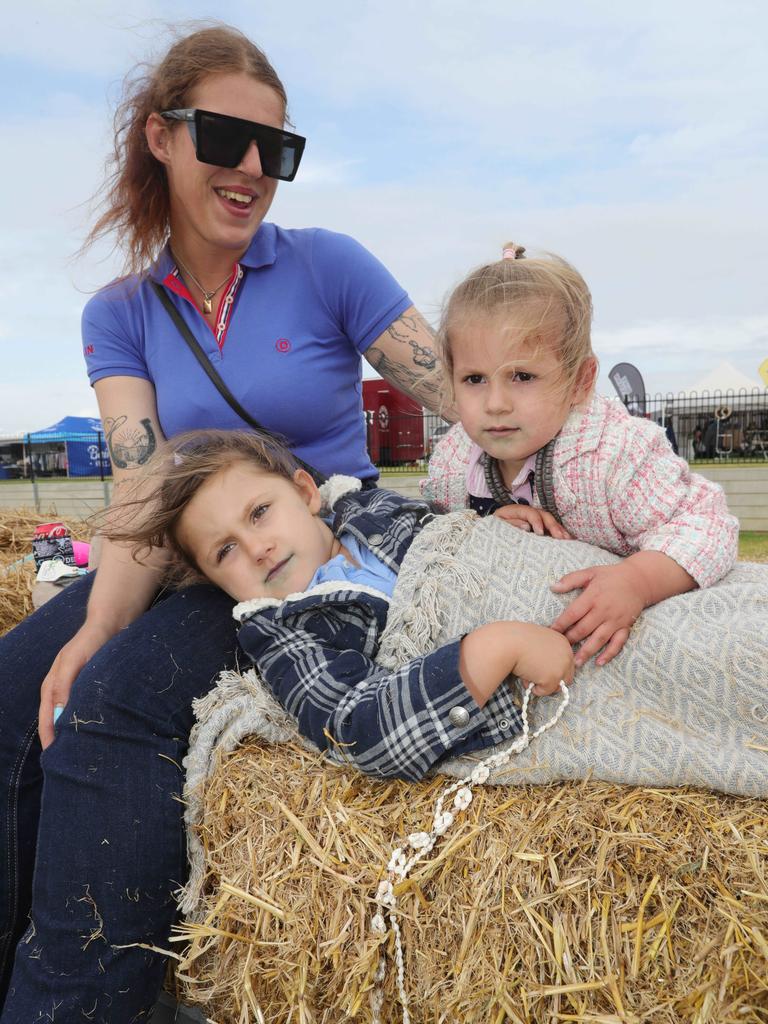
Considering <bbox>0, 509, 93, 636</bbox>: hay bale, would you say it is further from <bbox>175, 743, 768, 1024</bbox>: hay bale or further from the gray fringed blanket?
<bbox>175, 743, 768, 1024</bbox>: hay bale

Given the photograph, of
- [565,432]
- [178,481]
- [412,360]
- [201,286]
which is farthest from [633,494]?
[201,286]

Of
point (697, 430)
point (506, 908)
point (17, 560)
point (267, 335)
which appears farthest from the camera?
point (697, 430)

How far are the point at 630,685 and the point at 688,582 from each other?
33cm

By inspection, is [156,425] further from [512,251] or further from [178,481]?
[512,251]

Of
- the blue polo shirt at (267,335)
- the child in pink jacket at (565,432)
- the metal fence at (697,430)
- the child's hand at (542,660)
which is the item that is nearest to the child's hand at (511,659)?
the child's hand at (542,660)

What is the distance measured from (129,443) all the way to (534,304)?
1.43 metres

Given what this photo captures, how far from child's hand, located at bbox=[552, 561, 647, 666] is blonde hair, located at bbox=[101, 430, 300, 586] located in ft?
3.22

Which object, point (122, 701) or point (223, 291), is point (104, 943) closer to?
point (122, 701)

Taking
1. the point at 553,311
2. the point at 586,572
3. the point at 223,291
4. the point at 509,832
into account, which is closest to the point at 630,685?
the point at 586,572

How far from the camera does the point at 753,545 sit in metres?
12.0

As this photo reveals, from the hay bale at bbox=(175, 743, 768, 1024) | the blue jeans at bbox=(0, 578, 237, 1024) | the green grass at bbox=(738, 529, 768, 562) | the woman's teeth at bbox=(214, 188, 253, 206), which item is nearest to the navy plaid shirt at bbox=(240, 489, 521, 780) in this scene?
the hay bale at bbox=(175, 743, 768, 1024)

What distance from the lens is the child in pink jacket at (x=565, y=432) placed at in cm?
187

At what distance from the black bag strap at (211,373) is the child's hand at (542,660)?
113 centimetres

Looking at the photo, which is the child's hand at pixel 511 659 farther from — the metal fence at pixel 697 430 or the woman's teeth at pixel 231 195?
the metal fence at pixel 697 430
